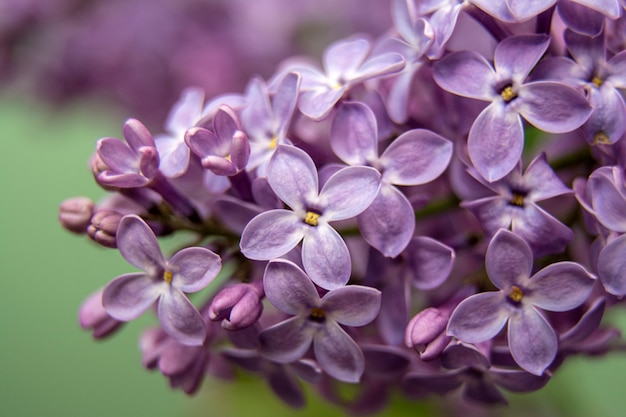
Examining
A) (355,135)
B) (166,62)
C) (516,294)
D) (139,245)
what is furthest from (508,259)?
(166,62)

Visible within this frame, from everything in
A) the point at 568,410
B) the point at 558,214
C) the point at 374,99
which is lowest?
the point at 568,410

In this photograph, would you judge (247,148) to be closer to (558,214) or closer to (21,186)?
(558,214)

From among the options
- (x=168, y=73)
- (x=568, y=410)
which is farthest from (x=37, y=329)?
(x=568, y=410)

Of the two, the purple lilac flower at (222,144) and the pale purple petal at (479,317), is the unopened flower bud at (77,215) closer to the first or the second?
the purple lilac flower at (222,144)

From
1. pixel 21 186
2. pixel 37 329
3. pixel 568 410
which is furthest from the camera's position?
pixel 21 186

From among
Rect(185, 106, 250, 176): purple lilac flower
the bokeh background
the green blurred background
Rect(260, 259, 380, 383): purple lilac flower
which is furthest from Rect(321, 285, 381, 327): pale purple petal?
the green blurred background

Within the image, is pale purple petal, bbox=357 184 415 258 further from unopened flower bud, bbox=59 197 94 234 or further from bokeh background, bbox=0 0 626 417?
bokeh background, bbox=0 0 626 417
